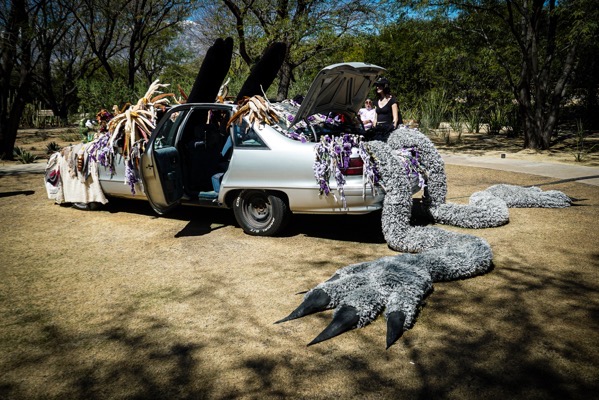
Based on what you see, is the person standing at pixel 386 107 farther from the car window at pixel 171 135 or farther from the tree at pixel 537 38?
the tree at pixel 537 38

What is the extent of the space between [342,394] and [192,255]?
2893 mm

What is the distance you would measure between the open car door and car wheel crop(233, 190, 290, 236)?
2.64ft

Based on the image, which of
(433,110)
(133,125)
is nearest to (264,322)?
(133,125)

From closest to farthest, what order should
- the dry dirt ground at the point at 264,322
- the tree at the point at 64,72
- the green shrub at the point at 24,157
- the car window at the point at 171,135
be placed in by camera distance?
the dry dirt ground at the point at 264,322 → the car window at the point at 171,135 → the green shrub at the point at 24,157 → the tree at the point at 64,72

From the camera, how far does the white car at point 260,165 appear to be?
5.30 metres

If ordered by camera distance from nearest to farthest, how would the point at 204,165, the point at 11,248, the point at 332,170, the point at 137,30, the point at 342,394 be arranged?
the point at 342,394
the point at 332,170
the point at 11,248
the point at 204,165
the point at 137,30

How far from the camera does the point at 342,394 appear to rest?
9.14 ft

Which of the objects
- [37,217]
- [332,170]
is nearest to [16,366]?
[332,170]

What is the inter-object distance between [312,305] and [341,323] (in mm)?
350

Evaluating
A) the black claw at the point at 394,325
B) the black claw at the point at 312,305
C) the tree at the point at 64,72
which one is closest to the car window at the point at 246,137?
the black claw at the point at 312,305

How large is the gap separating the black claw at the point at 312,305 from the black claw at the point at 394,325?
0.52 metres

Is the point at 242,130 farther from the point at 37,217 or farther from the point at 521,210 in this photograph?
the point at 521,210

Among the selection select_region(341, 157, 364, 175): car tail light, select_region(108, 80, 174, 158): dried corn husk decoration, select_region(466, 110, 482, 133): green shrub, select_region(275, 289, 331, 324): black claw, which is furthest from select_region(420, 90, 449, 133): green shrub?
select_region(275, 289, 331, 324): black claw

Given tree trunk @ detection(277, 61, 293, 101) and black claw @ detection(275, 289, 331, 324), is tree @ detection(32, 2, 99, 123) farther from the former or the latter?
black claw @ detection(275, 289, 331, 324)
